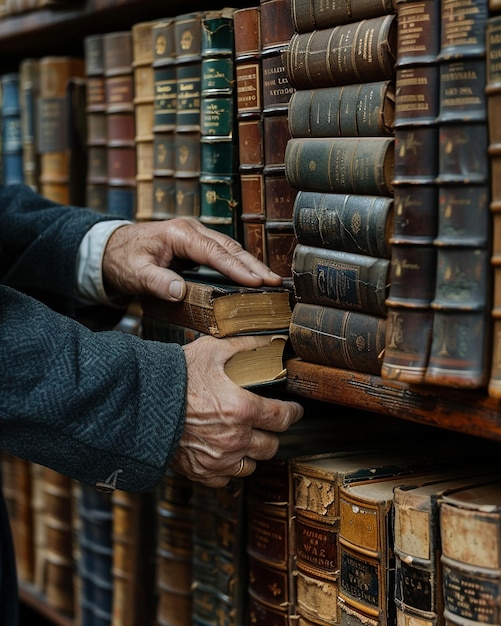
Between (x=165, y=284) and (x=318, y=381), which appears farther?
(x=165, y=284)

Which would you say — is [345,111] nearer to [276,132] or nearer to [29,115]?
[276,132]

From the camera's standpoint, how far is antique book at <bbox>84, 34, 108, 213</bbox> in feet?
4.65

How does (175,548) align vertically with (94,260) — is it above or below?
below

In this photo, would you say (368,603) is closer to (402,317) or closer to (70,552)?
(402,317)

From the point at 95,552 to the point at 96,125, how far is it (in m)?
0.72

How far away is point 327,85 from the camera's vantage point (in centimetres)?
90

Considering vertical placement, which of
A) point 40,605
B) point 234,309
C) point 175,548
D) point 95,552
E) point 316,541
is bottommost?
point 40,605

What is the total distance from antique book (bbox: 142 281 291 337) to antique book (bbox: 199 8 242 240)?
0.45 ft

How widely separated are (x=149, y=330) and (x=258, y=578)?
13.4 inches

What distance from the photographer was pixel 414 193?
0.78 m

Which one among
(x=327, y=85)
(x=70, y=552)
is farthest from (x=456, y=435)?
(x=70, y=552)

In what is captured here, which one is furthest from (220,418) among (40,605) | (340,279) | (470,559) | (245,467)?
(40,605)

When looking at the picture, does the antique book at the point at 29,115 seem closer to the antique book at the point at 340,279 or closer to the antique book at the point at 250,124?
the antique book at the point at 250,124

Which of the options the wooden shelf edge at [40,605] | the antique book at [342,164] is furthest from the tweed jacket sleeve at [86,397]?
the wooden shelf edge at [40,605]
